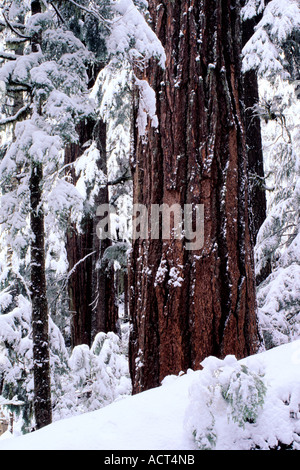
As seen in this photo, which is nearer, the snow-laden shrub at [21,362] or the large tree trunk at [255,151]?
the snow-laden shrub at [21,362]

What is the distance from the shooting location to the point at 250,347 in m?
2.54

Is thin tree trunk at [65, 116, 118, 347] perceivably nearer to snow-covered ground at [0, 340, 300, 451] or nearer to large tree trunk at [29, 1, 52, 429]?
large tree trunk at [29, 1, 52, 429]

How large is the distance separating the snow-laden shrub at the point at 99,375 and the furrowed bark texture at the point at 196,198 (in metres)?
1.80

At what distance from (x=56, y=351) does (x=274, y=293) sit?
2520 millimetres

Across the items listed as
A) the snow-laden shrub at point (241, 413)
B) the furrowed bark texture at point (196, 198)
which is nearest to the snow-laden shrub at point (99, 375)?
the furrowed bark texture at point (196, 198)

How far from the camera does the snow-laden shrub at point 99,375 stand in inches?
172

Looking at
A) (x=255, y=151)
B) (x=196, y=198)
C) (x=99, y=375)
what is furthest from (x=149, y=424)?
(x=255, y=151)

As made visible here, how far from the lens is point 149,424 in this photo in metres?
1.12

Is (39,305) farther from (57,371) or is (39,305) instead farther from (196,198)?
(57,371)

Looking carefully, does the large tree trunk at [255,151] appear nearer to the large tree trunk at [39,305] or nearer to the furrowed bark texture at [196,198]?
the furrowed bark texture at [196,198]

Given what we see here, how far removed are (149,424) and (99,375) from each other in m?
3.45

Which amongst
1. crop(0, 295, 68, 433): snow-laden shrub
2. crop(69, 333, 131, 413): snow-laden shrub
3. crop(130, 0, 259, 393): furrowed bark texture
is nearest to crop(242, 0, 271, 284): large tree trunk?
crop(69, 333, 131, 413): snow-laden shrub

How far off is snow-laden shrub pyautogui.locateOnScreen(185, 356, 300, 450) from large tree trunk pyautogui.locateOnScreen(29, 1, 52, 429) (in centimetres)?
210
